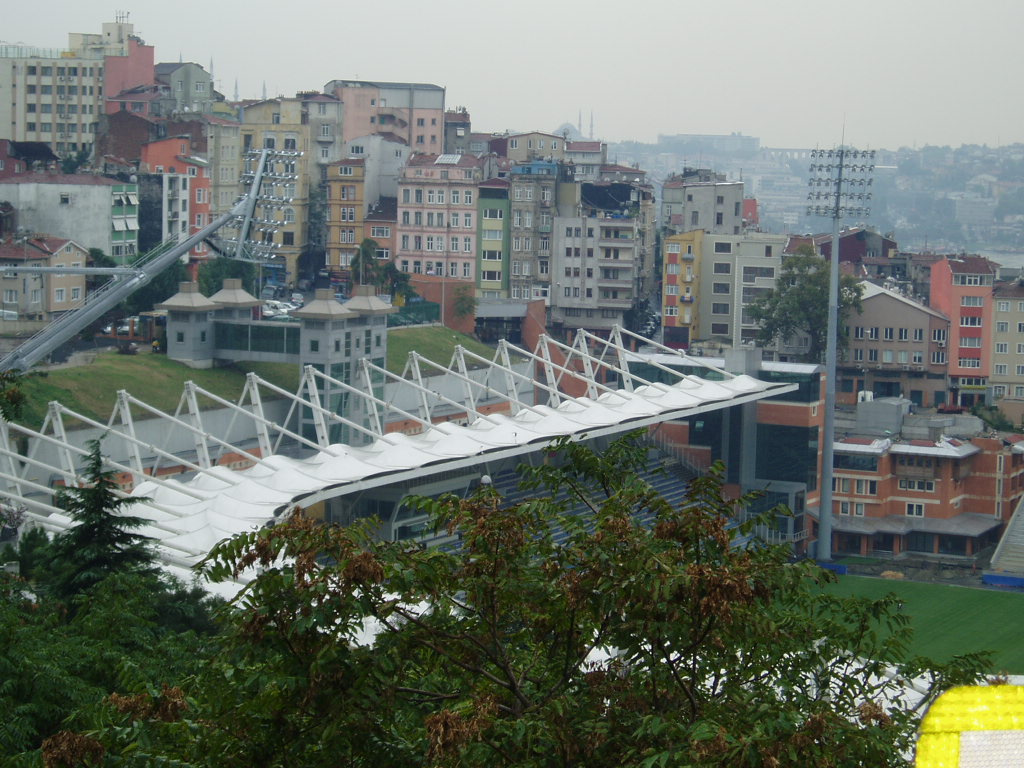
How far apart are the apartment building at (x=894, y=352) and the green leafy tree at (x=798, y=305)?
25.3 inches

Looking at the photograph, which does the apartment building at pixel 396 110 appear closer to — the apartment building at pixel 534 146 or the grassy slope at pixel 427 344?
the apartment building at pixel 534 146

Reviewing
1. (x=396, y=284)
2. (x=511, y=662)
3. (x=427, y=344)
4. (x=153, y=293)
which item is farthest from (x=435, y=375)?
(x=511, y=662)

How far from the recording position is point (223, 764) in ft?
18.4

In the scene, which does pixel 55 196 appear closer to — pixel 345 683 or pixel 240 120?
pixel 240 120

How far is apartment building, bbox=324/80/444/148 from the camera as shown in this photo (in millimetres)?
55844

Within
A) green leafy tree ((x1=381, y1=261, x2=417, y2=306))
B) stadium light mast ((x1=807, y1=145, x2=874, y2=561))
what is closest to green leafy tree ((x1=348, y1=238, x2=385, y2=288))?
green leafy tree ((x1=381, y1=261, x2=417, y2=306))

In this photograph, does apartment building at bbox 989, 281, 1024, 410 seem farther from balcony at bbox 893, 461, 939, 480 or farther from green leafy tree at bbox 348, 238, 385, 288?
green leafy tree at bbox 348, 238, 385, 288

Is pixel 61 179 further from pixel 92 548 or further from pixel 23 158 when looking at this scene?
pixel 92 548

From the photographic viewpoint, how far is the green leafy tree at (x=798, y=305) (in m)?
44.7

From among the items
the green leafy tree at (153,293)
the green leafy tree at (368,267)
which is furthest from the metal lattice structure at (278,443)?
the green leafy tree at (368,267)

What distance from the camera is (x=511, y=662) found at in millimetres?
6352

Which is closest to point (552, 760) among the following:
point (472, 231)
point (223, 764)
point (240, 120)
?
point (223, 764)

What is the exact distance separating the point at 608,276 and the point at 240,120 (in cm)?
1205

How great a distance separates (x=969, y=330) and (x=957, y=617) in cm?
1721
